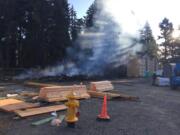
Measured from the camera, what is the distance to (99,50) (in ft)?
125

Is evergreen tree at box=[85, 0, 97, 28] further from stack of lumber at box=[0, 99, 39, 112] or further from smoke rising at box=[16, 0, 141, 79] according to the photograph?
stack of lumber at box=[0, 99, 39, 112]

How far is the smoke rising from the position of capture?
1439 inches

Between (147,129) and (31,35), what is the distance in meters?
30.8

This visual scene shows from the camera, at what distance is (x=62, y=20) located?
40.2m

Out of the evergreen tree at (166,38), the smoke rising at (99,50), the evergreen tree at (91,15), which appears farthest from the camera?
the evergreen tree at (166,38)

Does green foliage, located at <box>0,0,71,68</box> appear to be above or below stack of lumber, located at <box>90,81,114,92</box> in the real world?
above

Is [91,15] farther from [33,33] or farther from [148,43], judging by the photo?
[148,43]

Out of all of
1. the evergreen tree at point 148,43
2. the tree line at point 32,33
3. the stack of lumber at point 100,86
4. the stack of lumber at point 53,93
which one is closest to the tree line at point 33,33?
the tree line at point 32,33

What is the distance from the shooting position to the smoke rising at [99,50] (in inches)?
1439

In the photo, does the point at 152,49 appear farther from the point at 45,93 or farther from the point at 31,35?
the point at 45,93

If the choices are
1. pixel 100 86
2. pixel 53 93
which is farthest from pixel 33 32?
pixel 53 93

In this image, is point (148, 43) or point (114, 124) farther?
point (148, 43)

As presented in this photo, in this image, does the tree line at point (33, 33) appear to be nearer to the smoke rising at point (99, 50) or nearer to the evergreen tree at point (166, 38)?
the smoke rising at point (99, 50)

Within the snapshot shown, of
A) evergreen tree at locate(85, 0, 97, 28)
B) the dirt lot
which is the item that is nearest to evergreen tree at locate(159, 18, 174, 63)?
evergreen tree at locate(85, 0, 97, 28)
